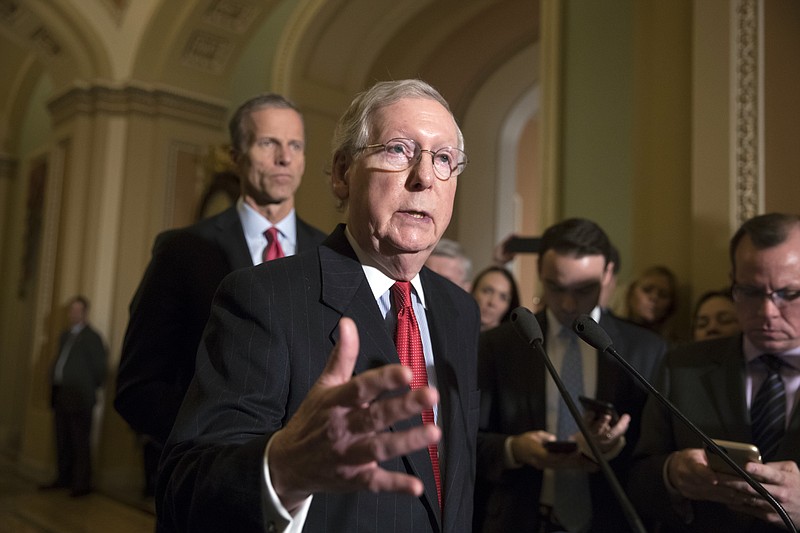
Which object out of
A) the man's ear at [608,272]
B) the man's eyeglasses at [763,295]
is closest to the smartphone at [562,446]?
the man's eyeglasses at [763,295]

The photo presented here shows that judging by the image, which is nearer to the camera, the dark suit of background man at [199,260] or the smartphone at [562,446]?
the dark suit of background man at [199,260]

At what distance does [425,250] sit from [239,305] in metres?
0.38

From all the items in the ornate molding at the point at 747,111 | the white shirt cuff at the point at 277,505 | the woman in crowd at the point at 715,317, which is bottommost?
the white shirt cuff at the point at 277,505

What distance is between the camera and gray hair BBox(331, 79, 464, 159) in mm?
1522

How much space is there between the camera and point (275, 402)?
131 centimetres

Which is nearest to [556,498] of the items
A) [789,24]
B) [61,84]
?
[789,24]

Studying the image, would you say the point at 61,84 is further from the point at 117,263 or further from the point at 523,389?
the point at 523,389

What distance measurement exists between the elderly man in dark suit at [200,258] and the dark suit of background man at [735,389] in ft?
3.70

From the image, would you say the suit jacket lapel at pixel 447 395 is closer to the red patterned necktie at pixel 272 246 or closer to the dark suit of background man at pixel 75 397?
the red patterned necktie at pixel 272 246

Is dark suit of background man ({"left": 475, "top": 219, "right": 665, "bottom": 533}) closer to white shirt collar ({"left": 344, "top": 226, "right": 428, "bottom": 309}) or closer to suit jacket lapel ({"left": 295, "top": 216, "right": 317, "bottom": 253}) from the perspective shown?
suit jacket lapel ({"left": 295, "top": 216, "right": 317, "bottom": 253})

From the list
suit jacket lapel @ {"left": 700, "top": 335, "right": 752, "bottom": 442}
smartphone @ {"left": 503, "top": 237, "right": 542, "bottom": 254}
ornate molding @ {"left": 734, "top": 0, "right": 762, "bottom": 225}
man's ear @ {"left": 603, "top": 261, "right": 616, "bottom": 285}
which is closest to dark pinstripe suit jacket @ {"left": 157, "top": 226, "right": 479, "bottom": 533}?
suit jacket lapel @ {"left": 700, "top": 335, "right": 752, "bottom": 442}

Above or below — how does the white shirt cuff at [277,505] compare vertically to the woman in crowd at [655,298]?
below

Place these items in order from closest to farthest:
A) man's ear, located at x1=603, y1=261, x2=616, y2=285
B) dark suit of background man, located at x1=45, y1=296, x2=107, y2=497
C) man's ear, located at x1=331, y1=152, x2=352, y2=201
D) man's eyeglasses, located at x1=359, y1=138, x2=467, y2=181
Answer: man's eyeglasses, located at x1=359, y1=138, x2=467, y2=181 → man's ear, located at x1=331, y1=152, x2=352, y2=201 → man's ear, located at x1=603, y1=261, x2=616, y2=285 → dark suit of background man, located at x1=45, y1=296, x2=107, y2=497

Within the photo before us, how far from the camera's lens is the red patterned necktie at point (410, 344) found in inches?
58.4
